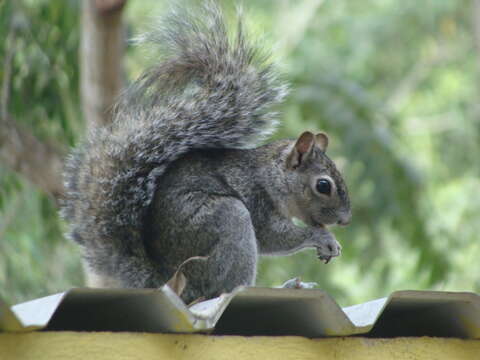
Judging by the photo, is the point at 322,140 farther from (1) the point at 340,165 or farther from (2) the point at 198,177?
(1) the point at 340,165

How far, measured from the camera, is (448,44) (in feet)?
39.1

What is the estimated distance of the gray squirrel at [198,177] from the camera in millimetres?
2469

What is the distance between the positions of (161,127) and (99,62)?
6.28 ft

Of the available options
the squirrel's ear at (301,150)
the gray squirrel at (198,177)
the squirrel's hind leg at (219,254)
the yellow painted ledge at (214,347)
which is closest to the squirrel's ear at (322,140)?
the gray squirrel at (198,177)

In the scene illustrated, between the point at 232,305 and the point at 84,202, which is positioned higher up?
the point at 84,202

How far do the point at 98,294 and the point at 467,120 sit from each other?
25.2 feet

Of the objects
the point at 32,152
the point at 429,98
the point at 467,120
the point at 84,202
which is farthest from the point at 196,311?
the point at 429,98

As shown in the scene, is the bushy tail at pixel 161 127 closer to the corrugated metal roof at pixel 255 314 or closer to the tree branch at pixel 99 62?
the corrugated metal roof at pixel 255 314

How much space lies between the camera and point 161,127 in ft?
8.33

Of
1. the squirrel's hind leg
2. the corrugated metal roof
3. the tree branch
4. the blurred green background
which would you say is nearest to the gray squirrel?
the squirrel's hind leg

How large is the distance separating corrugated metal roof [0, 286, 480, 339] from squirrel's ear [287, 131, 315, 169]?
0.90m

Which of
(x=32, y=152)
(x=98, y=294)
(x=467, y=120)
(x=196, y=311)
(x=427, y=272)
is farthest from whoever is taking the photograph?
(x=467, y=120)

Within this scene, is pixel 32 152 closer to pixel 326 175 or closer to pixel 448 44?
pixel 326 175

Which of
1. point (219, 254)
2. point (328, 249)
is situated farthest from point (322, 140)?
point (219, 254)
